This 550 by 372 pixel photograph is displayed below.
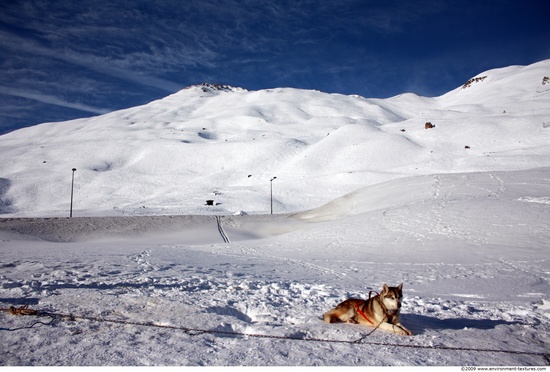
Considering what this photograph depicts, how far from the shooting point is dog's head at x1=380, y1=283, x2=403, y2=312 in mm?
4391

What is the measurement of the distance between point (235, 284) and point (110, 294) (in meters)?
2.56

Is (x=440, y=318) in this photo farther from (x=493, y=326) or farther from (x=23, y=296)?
(x=23, y=296)

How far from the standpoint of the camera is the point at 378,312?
4742mm

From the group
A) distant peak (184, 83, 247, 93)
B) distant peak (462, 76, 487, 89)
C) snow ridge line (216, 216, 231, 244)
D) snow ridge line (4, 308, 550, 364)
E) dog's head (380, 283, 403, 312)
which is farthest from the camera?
distant peak (184, 83, 247, 93)

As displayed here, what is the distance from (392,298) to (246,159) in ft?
199

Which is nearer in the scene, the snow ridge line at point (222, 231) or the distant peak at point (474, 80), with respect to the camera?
the snow ridge line at point (222, 231)

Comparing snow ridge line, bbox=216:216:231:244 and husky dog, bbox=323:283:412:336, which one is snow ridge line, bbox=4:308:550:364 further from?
snow ridge line, bbox=216:216:231:244

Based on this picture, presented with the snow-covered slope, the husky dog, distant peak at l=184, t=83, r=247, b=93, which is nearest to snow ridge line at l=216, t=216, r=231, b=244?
the snow-covered slope

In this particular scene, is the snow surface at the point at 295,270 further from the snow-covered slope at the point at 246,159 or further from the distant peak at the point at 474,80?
the distant peak at the point at 474,80

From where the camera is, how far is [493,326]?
5297 mm

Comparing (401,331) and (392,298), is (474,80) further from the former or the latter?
(392,298)

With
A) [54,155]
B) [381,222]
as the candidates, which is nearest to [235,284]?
[381,222]

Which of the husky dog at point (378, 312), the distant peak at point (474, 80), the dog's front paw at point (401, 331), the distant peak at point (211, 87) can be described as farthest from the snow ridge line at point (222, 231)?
the distant peak at point (474, 80)

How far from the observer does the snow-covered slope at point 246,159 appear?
1756 inches
